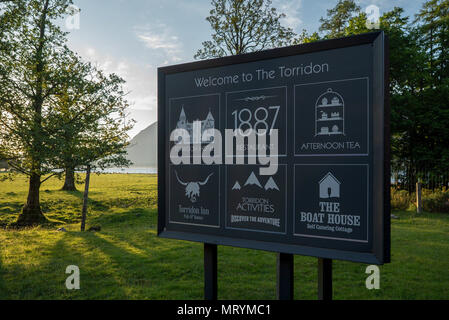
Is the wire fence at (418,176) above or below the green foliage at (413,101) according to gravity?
below

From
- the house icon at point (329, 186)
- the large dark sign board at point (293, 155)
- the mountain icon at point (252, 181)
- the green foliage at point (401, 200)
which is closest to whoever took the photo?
the large dark sign board at point (293, 155)

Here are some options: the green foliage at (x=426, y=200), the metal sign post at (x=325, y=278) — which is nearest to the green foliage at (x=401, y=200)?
the green foliage at (x=426, y=200)

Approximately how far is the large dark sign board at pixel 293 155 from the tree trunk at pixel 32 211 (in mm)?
14482

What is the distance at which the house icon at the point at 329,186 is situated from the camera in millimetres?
3233

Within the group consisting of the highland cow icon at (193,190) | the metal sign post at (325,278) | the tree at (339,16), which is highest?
the tree at (339,16)

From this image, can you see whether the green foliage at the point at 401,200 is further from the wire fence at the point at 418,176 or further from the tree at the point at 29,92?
the tree at the point at 29,92

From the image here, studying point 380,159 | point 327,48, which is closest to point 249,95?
point 327,48

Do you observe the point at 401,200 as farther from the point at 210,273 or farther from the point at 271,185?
the point at 271,185

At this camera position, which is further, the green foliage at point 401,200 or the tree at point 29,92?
the green foliage at point 401,200

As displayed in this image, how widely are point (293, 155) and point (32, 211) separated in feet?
54.5

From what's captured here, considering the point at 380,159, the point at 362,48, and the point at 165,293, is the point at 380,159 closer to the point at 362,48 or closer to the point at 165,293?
the point at 362,48

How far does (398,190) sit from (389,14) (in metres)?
10.0

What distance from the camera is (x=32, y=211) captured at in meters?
16.3

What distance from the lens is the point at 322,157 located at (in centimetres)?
331
